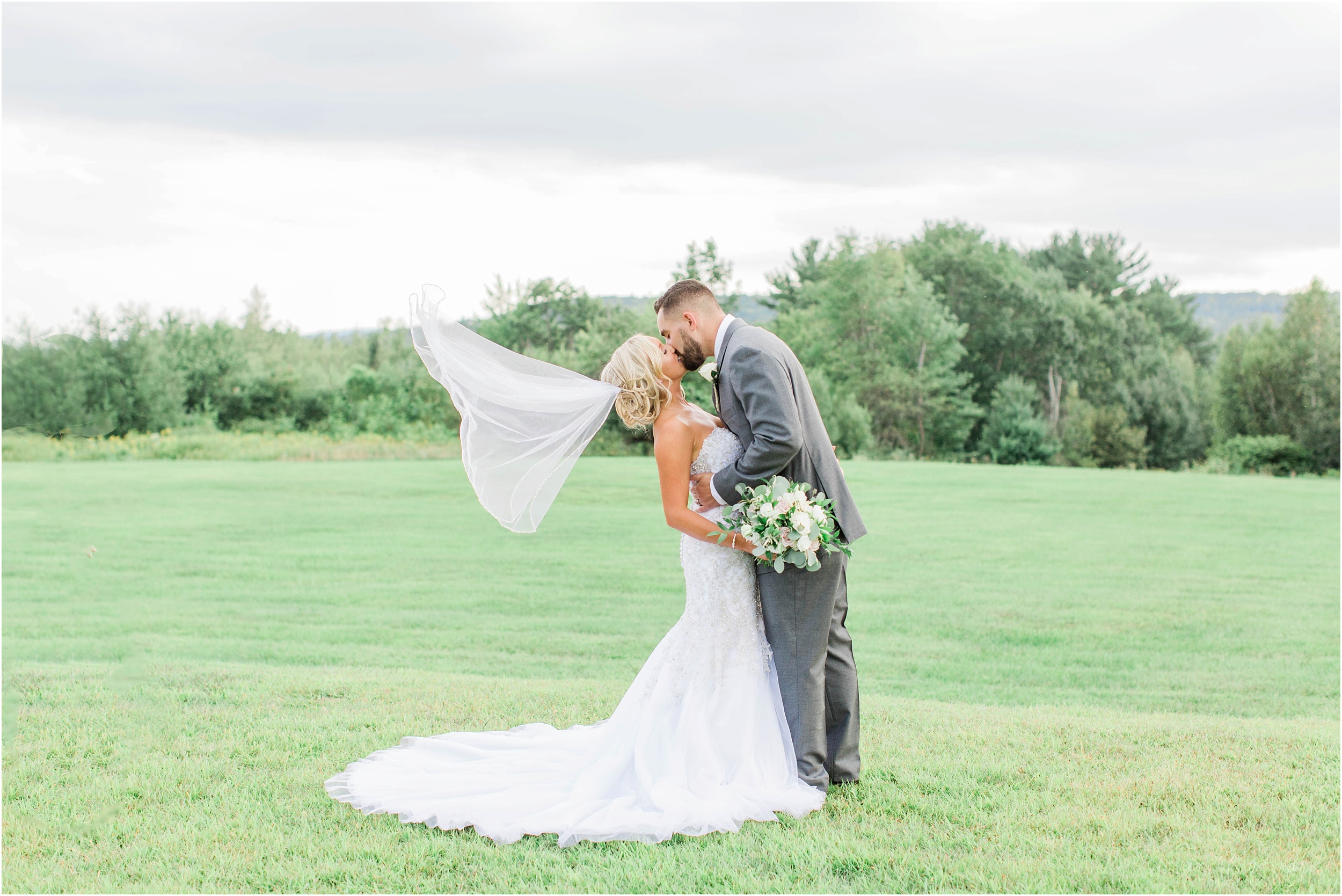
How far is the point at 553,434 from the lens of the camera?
5148mm

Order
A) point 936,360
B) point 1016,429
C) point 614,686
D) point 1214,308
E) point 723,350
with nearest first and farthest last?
point 723,350, point 614,686, point 1016,429, point 936,360, point 1214,308

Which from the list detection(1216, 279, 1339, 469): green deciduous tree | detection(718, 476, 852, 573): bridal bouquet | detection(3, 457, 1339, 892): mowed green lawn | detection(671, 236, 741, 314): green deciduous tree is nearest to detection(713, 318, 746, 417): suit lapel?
detection(718, 476, 852, 573): bridal bouquet

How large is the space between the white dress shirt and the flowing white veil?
25.3 inches

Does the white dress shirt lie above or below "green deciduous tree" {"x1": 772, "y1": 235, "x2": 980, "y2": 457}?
below

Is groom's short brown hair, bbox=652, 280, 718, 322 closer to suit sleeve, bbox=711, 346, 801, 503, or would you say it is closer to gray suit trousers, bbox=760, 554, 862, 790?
suit sleeve, bbox=711, 346, 801, 503

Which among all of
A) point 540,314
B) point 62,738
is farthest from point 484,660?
point 540,314

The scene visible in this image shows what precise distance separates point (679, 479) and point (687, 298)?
2.81 ft

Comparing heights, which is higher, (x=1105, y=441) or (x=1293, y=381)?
(x=1293, y=381)

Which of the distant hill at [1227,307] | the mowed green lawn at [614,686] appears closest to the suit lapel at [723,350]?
the mowed green lawn at [614,686]

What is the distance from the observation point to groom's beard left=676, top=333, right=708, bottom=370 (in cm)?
477

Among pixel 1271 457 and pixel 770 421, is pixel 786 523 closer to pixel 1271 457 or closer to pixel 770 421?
pixel 770 421

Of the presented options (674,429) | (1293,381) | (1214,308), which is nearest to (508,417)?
(674,429)

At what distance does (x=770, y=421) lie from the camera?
447cm

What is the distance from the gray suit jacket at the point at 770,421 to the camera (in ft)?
→ 14.7
